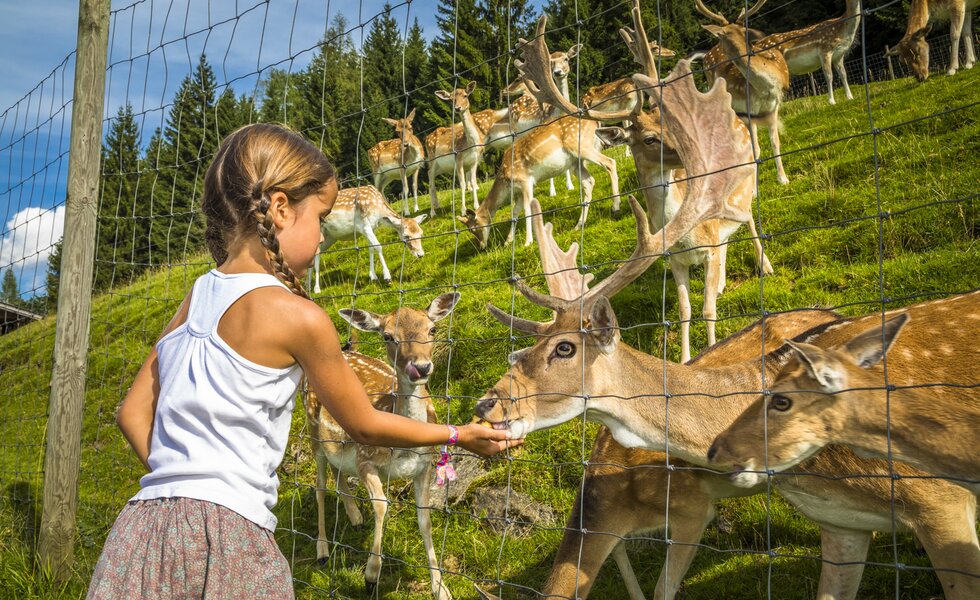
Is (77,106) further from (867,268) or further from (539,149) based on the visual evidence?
(539,149)

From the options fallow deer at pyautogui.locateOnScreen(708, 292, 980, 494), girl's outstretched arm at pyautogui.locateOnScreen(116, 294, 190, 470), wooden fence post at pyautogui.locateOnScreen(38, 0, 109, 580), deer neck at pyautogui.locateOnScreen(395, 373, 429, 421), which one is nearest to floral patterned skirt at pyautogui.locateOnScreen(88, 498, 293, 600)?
girl's outstretched arm at pyautogui.locateOnScreen(116, 294, 190, 470)

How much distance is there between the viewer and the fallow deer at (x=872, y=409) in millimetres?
2354

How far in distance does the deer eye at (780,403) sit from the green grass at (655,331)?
1.70 feet

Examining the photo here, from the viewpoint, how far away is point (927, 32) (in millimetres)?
11867

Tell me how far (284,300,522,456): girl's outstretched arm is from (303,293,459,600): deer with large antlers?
5.66 feet

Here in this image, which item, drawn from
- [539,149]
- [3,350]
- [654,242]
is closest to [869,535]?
[654,242]

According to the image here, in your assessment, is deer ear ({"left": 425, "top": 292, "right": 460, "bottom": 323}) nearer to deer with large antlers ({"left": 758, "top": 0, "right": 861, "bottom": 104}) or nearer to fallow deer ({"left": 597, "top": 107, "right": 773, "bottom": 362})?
fallow deer ({"left": 597, "top": 107, "right": 773, "bottom": 362})

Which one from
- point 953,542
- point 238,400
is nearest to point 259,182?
point 238,400

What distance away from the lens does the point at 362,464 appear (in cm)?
447

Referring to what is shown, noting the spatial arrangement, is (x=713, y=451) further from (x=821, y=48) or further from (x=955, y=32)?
→ (x=821, y=48)

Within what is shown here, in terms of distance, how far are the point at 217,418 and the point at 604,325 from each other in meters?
1.71

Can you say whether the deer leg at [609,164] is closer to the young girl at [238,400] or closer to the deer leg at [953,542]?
the deer leg at [953,542]

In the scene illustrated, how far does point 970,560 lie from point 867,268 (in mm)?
3180

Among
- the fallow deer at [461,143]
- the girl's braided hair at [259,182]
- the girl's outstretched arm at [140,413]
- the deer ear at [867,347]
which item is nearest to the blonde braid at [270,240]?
the girl's braided hair at [259,182]
